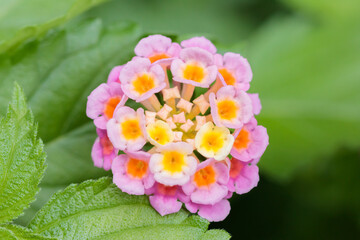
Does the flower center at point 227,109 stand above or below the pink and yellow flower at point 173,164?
above

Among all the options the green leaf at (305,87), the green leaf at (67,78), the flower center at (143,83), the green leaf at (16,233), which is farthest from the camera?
the green leaf at (305,87)

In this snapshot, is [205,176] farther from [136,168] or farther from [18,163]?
[18,163]

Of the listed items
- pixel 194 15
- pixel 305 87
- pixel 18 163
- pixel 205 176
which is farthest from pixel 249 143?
pixel 194 15

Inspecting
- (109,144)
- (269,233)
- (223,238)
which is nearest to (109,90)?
(109,144)

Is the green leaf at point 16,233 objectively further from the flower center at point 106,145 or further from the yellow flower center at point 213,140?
the yellow flower center at point 213,140

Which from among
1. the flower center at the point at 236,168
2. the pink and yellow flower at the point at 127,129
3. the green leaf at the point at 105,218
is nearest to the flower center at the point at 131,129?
the pink and yellow flower at the point at 127,129

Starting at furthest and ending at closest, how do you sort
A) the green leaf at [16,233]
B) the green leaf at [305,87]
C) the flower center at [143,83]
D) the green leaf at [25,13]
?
1. the green leaf at [305,87]
2. the green leaf at [25,13]
3. the flower center at [143,83]
4. the green leaf at [16,233]

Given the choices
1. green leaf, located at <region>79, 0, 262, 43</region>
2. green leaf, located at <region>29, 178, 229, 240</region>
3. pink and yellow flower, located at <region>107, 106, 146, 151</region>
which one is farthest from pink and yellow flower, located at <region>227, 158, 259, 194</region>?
green leaf, located at <region>79, 0, 262, 43</region>
